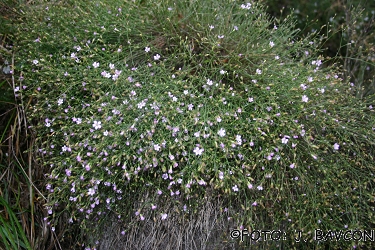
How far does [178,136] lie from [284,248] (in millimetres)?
930

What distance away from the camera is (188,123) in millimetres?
2230

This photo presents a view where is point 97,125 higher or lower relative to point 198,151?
higher

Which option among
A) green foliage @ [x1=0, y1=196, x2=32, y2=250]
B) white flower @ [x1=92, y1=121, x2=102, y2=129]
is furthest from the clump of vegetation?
green foliage @ [x1=0, y1=196, x2=32, y2=250]

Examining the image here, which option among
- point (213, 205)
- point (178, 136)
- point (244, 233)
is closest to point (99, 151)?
point (178, 136)

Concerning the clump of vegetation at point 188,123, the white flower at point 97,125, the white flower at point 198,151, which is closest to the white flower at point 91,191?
the clump of vegetation at point 188,123

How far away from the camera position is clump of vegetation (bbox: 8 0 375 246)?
7.10 ft

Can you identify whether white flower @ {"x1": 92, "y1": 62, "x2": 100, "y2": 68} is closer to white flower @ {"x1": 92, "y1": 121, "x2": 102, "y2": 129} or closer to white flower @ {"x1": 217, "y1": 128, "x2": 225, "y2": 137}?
white flower @ {"x1": 92, "y1": 121, "x2": 102, "y2": 129}

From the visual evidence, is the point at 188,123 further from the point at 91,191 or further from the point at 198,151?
the point at 91,191

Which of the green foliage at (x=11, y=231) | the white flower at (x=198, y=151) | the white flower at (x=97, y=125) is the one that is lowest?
the green foliage at (x=11, y=231)

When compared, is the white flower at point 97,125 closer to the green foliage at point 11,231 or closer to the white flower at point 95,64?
the white flower at point 95,64

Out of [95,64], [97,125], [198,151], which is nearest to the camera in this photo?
[198,151]

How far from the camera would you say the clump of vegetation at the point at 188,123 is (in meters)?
2.16

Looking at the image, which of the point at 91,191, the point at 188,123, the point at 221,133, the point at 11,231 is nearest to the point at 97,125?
the point at 91,191

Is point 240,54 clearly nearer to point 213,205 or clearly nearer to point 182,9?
point 182,9
